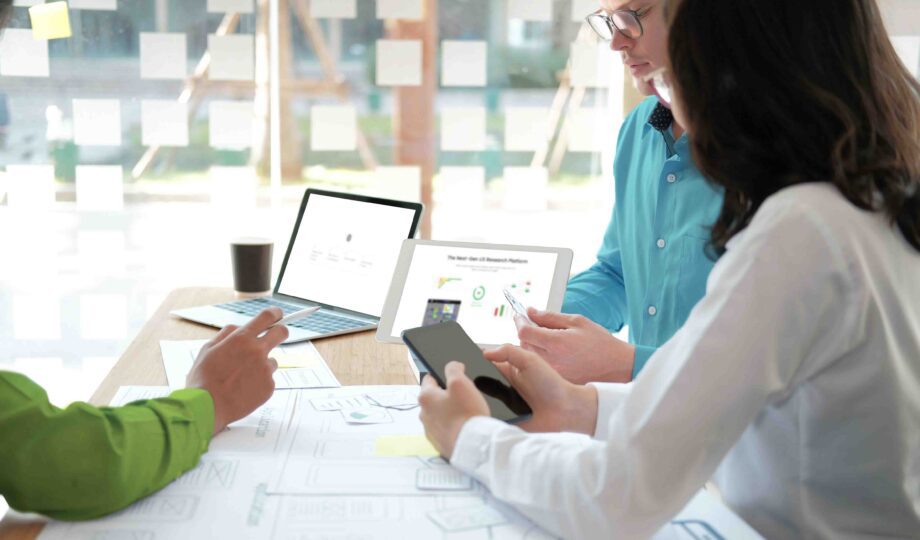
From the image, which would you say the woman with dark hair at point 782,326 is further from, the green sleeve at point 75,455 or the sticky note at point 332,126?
the sticky note at point 332,126

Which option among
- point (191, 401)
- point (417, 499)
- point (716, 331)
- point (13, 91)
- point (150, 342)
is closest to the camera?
point (716, 331)

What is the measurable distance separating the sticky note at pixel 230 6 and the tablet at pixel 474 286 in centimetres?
160

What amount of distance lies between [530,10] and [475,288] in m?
1.62

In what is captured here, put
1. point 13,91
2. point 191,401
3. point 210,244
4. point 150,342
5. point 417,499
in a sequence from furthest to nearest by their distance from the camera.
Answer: point 210,244 → point 13,91 → point 150,342 → point 191,401 → point 417,499

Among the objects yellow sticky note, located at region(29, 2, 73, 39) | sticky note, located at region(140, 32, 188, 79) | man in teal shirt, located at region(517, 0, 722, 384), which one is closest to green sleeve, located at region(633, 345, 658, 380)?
man in teal shirt, located at region(517, 0, 722, 384)

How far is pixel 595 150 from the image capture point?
3.11m

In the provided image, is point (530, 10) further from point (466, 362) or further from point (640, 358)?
point (466, 362)

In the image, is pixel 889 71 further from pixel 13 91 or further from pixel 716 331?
pixel 13 91

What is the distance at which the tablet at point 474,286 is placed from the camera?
62.2 inches

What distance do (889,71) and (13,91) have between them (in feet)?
8.98

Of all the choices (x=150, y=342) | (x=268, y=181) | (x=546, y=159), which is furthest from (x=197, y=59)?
(x=150, y=342)

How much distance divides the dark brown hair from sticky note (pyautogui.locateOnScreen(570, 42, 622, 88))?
2.09 m

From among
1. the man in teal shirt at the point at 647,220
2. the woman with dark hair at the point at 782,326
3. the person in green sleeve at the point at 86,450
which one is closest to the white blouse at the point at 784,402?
the woman with dark hair at the point at 782,326

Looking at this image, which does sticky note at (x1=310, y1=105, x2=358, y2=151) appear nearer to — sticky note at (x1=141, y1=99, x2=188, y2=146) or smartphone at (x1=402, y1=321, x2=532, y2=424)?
sticky note at (x1=141, y1=99, x2=188, y2=146)
